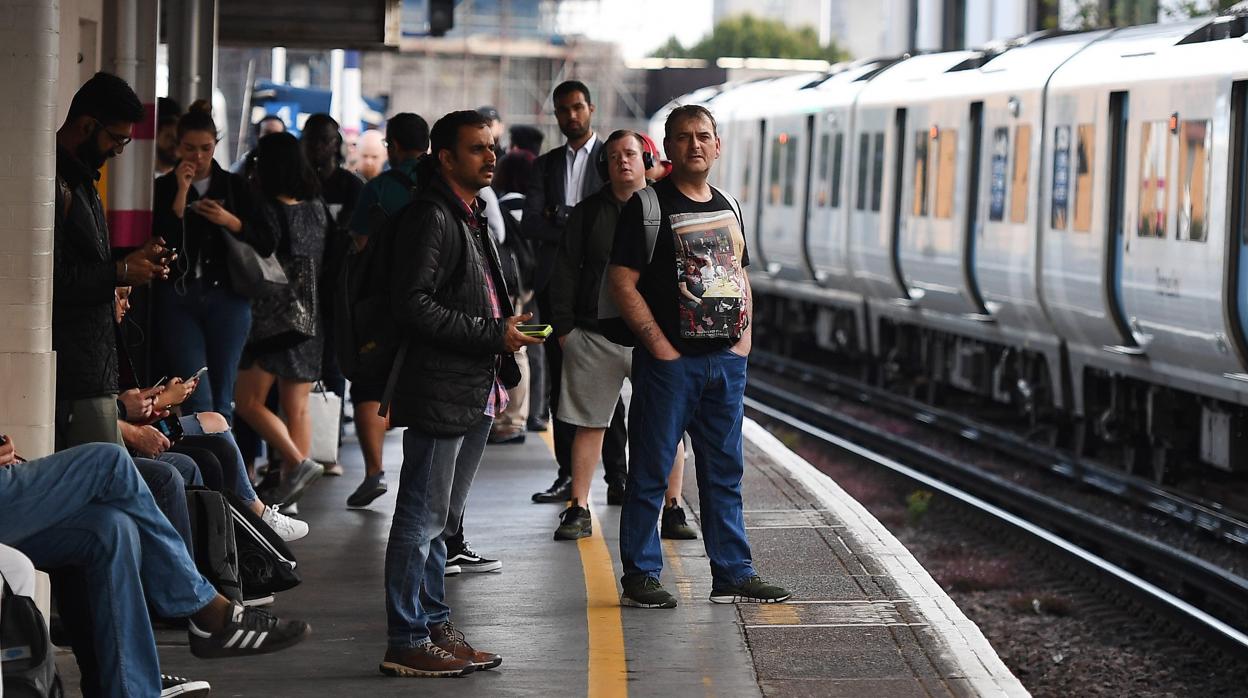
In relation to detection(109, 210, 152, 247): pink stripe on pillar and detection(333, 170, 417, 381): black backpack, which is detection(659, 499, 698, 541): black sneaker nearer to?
detection(109, 210, 152, 247): pink stripe on pillar

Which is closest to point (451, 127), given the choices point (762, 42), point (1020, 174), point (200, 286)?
point (200, 286)

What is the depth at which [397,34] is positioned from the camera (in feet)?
47.4

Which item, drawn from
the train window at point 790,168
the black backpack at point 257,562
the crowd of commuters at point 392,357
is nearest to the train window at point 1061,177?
the crowd of commuters at point 392,357

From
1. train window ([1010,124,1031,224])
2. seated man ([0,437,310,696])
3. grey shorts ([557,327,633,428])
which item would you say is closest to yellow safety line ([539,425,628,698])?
grey shorts ([557,327,633,428])

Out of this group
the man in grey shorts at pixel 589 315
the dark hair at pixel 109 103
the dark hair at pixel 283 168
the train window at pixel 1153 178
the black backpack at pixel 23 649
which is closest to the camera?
the black backpack at pixel 23 649

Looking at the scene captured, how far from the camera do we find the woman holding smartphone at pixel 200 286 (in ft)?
26.6

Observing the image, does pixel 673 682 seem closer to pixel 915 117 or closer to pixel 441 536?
pixel 441 536

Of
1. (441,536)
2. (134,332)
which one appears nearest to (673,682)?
(441,536)

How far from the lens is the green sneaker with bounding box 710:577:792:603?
698cm

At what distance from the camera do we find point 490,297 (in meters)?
6.07

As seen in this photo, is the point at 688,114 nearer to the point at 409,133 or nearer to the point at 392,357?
the point at 392,357

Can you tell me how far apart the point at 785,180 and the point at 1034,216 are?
8.60 metres

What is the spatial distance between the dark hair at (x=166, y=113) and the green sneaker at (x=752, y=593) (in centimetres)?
→ 346

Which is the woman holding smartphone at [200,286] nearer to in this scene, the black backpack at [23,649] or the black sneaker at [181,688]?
the black sneaker at [181,688]
